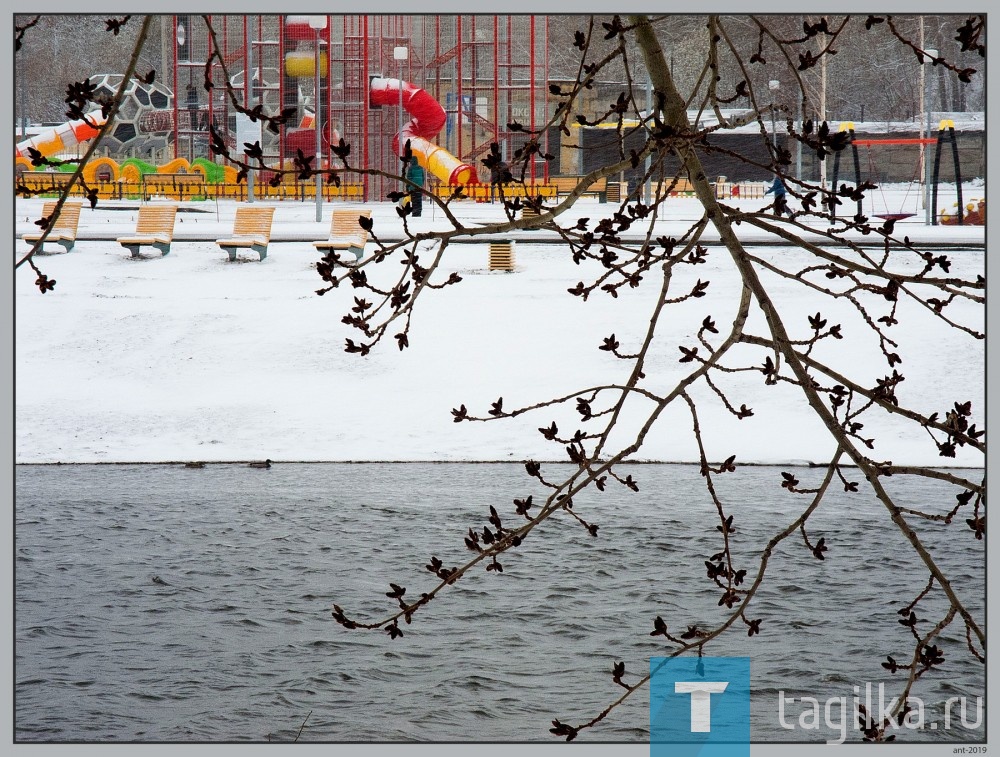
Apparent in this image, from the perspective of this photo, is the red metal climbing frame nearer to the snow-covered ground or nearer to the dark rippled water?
the snow-covered ground

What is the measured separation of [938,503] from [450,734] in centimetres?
412

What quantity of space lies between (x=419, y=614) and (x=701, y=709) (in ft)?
5.02

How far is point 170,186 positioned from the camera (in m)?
29.8

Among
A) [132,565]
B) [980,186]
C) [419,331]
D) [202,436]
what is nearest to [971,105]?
[980,186]

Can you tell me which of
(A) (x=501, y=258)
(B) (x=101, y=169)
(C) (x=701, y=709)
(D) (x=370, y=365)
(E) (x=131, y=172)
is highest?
(B) (x=101, y=169)

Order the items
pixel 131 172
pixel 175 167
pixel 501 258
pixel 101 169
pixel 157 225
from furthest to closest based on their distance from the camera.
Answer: pixel 101 169 → pixel 175 167 → pixel 131 172 → pixel 157 225 → pixel 501 258

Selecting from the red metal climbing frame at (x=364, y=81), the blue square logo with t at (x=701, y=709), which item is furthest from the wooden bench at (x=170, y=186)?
the blue square logo with t at (x=701, y=709)

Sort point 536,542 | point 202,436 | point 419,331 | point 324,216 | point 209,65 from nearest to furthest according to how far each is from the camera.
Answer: point 209,65
point 536,542
point 202,436
point 419,331
point 324,216

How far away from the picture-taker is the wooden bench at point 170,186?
29.1 metres

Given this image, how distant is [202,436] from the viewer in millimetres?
10031

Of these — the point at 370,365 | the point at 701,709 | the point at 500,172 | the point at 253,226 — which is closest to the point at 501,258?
the point at 253,226

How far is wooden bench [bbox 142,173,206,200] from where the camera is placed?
95.6ft

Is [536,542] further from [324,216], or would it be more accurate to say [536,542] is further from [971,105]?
[971,105]

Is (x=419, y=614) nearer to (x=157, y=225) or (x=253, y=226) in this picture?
(x=253, y=226)
